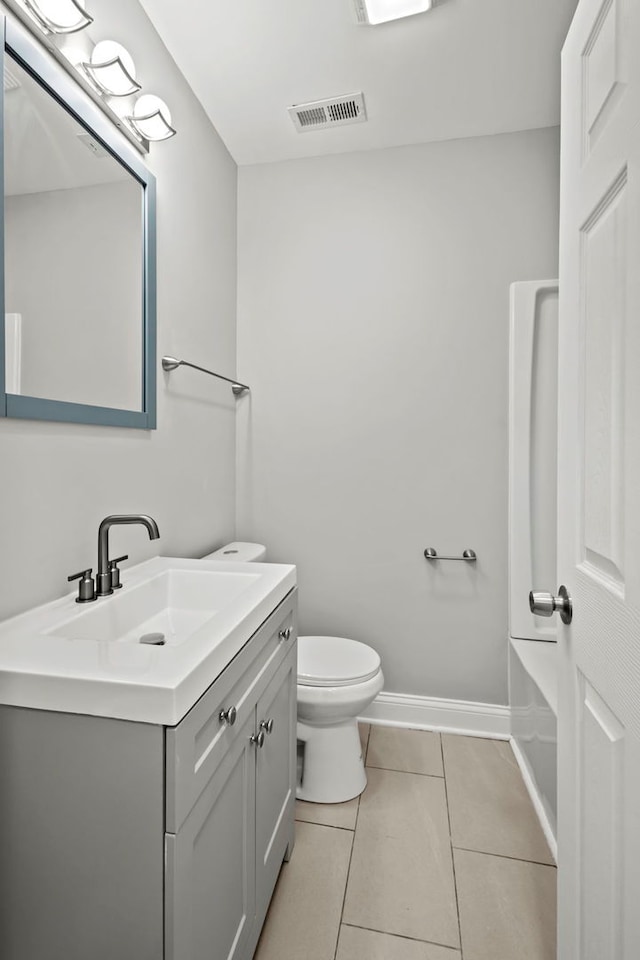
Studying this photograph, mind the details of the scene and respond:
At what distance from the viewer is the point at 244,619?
1.05 metres

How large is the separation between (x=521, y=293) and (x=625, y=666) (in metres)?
1.72

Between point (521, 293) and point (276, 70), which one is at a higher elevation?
point (276, 70)

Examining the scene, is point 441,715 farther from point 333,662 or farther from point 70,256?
point 70,256

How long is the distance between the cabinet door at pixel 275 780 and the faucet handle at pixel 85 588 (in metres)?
0.48

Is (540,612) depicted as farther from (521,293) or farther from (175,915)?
(521,293)

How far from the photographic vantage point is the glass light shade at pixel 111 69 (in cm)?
126

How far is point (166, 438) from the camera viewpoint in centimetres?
174

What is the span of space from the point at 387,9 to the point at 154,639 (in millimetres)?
2027

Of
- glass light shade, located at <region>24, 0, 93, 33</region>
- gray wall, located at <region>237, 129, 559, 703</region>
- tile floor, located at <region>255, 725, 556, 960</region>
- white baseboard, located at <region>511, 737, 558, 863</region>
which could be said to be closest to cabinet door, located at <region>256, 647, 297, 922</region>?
tile floor, located at <region>255, 725, 556, 960</region>

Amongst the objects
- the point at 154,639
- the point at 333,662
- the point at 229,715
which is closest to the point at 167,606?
the point at 154,639

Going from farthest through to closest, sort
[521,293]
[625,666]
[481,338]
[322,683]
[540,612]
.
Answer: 1. [481,338]
2. [521,293]
3. [322,683]
4. [540,612]
5. [625,666]

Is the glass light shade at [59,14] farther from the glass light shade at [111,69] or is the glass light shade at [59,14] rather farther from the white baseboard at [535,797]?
the white baseboard at [535,797]

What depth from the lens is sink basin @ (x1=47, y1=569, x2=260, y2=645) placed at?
117cm

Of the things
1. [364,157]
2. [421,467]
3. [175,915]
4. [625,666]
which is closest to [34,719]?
[175,915]
